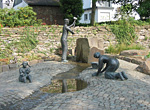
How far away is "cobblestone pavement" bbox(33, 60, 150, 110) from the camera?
4.01 metres

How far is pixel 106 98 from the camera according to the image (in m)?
4.52

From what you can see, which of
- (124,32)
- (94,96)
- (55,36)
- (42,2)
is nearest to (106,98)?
(94,96)

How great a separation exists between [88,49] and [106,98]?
550 centimetres

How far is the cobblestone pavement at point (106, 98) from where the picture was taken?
158 inches

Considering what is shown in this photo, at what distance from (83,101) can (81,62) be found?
597cm

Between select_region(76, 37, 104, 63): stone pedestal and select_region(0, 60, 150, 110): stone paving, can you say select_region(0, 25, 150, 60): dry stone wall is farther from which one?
select_region(0, 60, 150, 110): stone paving

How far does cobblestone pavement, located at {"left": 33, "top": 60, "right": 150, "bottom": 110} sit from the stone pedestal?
4.09 metres

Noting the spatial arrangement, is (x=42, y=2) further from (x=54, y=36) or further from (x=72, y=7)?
(x=54, y=36)

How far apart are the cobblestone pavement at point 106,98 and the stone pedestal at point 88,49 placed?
4.09 m

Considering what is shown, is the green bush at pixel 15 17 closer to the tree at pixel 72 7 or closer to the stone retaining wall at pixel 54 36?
the stone retaining wall at pixel 54 36

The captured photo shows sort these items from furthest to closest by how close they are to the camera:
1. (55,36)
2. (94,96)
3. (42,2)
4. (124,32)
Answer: (42,2) → (124,32) → (55,36) → (94,96)

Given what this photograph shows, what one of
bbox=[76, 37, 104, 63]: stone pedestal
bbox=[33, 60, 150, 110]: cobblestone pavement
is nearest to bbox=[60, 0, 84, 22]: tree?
bbox=[76, 37, 104, 63]: stone pedestal

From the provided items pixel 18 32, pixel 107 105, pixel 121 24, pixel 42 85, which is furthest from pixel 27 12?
pixel 107 105

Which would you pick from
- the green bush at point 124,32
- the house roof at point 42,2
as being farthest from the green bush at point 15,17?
the house roof at point 42,2
